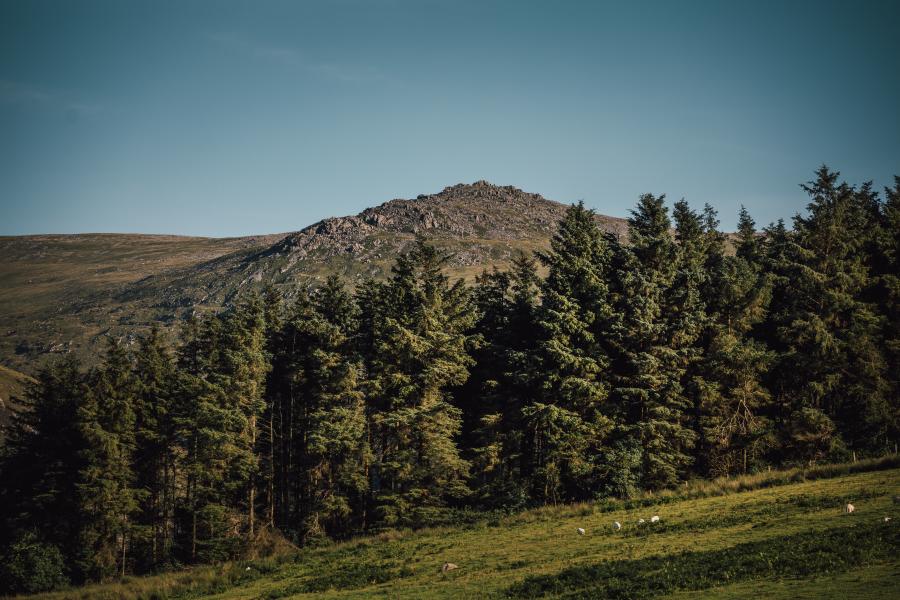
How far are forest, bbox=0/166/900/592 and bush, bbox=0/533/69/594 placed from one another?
138 mm

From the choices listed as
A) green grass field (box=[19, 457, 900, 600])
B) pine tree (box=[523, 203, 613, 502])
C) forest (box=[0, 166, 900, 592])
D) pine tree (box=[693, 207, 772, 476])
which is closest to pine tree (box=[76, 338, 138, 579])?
forest (box=[0, 166, 900, 592])

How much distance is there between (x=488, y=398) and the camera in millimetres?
44219

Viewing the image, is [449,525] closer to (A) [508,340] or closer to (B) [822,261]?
(A) [508,340]

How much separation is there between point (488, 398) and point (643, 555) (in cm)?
2404

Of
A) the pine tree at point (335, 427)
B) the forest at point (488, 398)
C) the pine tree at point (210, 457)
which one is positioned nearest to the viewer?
the forest at point (488, 398)

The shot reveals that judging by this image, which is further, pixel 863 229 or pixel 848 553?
pixel 863 229

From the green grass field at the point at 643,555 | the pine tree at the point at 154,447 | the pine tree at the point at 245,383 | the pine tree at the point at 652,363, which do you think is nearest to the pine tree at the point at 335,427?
the pine tree at the point at 245,383

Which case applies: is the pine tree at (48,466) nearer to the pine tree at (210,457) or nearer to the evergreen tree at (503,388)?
the pine tree at (210,457)

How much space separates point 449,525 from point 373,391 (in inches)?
443

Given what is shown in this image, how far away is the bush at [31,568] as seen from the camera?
1647 inches

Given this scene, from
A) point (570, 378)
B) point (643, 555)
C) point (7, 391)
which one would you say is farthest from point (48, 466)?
point (7, 391)

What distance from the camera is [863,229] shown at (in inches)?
1877

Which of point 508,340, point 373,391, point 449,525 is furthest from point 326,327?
point 449,525

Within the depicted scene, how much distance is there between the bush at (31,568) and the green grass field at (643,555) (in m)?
7.59
